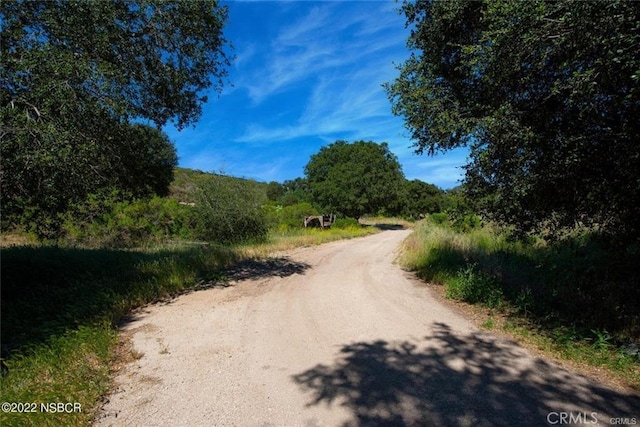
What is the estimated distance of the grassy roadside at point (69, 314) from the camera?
3.52 m

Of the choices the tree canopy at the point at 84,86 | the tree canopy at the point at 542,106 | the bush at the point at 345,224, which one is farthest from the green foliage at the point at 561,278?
the bush at the point at 345,224

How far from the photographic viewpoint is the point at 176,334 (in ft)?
18.5

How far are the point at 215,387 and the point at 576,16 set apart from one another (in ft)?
A: 19.0

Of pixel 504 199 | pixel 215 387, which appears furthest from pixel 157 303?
pixel 504 199

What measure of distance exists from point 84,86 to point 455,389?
297 inches

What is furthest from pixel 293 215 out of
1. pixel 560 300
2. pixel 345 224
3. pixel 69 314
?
pixel 560 300

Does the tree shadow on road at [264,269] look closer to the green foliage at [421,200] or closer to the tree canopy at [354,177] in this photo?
the tree canopy at [354,177]

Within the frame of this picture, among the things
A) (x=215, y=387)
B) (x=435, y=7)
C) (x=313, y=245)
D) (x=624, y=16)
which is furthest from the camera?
(x=313, y=245)

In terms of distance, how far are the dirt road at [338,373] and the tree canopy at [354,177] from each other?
1047 inches

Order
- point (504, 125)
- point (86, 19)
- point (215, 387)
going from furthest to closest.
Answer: point (86, 19), point (504, 125), point (215, 387)

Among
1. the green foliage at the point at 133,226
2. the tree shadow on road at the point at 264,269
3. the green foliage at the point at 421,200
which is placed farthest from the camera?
the green foliage at the point at 421,200

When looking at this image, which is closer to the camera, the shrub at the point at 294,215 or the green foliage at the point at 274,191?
the shrub at the point at 294,215

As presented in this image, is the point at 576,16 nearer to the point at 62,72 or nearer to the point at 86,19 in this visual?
the point at 62,72

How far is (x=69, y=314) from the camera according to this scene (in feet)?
19.6
